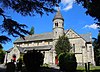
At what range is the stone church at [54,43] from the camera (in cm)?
4931

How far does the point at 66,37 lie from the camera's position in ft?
158

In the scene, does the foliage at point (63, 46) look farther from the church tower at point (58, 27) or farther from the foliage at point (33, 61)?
the foliage at point (33, 61)

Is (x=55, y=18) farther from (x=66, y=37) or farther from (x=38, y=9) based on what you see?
(x=38, y=9)

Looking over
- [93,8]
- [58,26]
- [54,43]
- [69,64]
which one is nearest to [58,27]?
[58,26]

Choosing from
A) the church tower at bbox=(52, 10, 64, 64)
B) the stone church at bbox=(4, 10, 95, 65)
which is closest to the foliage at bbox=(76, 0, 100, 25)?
the stone church at bbox=(4, 10, 95, 65)

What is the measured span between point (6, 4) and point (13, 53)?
135 ft

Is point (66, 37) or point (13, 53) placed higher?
point (66, 37)

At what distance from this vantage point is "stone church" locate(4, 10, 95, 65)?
49312 mm

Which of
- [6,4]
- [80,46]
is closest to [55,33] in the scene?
[80,46]

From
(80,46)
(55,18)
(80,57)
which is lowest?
(80,57)

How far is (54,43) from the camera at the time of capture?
52500 millimetres

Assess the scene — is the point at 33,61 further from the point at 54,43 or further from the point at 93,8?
the point at 54,43

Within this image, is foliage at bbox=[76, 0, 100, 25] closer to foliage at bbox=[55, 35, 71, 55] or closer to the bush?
the bush

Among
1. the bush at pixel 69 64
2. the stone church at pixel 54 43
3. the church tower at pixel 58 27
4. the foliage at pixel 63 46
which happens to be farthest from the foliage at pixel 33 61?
the church tower at pixel 58 27
